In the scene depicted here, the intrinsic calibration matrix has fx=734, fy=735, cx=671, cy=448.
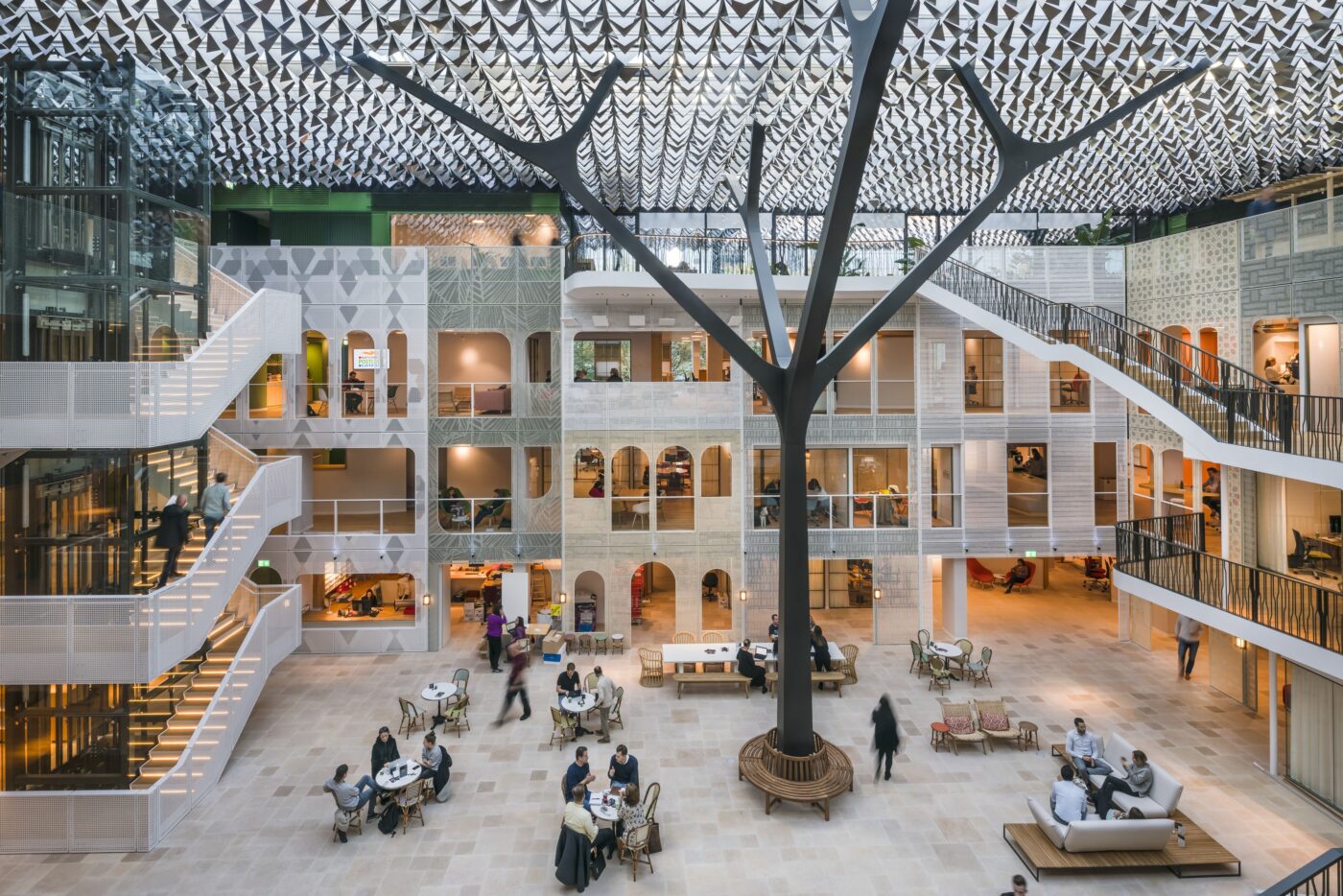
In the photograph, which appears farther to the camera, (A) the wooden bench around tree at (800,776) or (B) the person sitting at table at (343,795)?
(A) the wooden bench around tree at (800,776)

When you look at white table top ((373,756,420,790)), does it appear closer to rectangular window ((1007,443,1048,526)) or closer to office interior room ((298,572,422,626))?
office interior room ((298,572,422,626))

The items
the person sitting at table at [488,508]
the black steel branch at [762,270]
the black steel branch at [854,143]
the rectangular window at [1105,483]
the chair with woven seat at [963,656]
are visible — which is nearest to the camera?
the black steel branch at [854,143]

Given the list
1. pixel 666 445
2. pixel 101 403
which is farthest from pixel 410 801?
pixel 666 445

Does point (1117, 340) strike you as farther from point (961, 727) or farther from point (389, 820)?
point (389, 820)

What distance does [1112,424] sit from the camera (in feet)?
62.3

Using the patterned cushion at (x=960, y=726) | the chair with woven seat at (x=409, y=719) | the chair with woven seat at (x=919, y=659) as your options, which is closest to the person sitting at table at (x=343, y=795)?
the chair with woven seat at (x=409, y=719)

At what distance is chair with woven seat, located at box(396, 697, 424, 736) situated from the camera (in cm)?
1362

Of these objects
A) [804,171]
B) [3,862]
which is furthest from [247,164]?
[3,862]

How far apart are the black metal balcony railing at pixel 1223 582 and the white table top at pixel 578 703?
36.6 ft

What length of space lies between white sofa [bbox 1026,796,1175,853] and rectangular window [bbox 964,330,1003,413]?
11512 millimetres

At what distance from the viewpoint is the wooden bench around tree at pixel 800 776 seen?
1091 cm

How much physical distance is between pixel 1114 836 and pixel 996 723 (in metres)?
3.51

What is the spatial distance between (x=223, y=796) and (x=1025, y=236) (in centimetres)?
2418

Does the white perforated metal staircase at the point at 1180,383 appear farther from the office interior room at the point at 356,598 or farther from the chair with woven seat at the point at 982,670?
the office interior room at the point at 356,598
